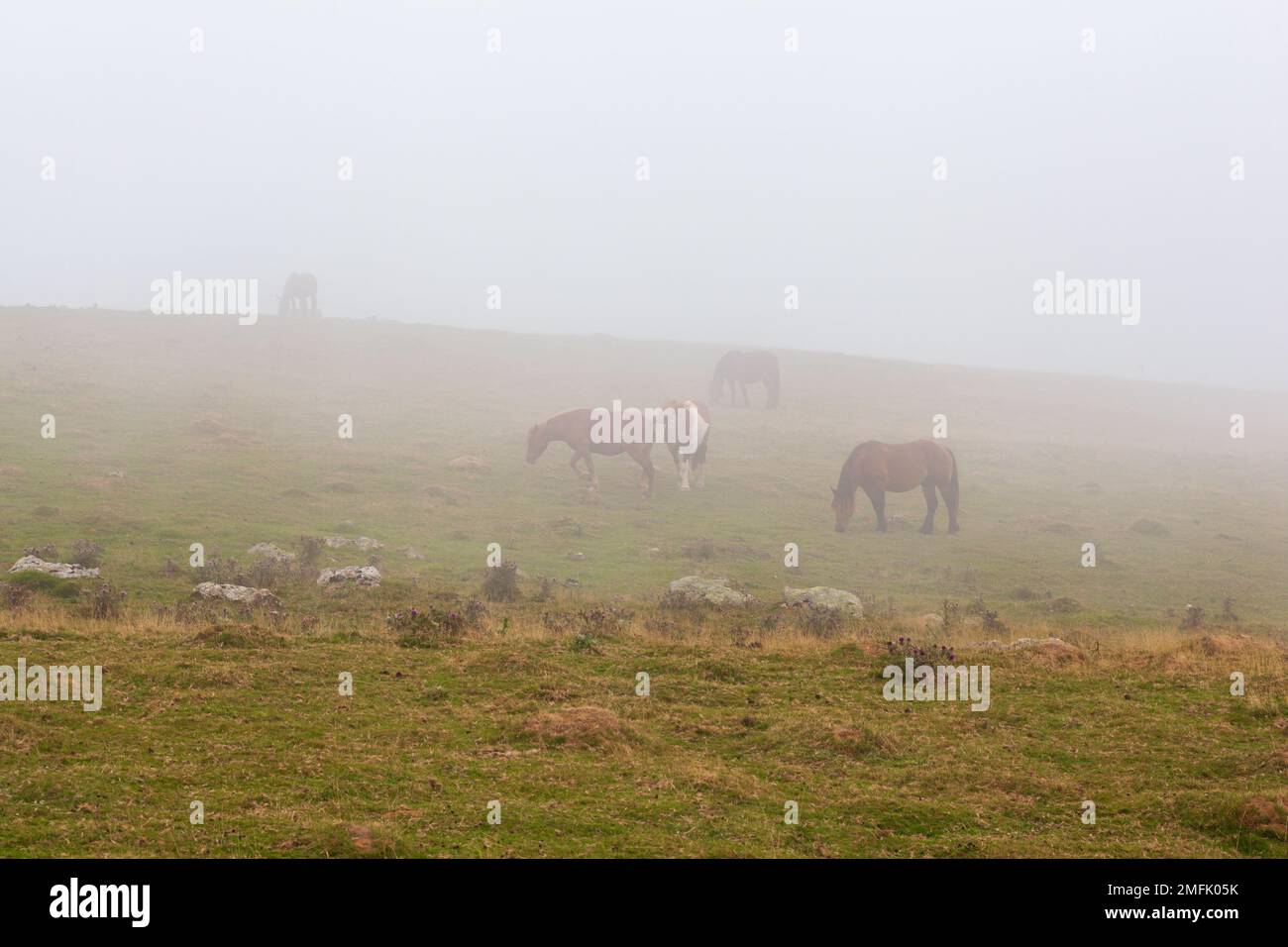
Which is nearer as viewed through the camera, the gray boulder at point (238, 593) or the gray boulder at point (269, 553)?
the gray boulder at point (238, 593)

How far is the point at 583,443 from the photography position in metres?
30.7

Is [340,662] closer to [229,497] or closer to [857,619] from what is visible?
[857,619]

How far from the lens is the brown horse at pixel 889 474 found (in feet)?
90.9

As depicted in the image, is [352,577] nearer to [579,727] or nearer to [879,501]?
[579,727]

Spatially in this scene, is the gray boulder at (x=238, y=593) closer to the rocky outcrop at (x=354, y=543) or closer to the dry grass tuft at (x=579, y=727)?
the rocky outcrop at (x=354, y=543)

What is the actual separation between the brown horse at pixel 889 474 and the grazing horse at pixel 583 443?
5712mm

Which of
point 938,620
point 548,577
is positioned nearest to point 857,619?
point 938,620

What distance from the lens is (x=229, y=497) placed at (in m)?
25.8

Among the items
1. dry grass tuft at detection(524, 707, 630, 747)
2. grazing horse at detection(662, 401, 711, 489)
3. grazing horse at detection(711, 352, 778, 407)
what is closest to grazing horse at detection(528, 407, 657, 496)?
grazing horse at detection(662, 401, 711, 489)

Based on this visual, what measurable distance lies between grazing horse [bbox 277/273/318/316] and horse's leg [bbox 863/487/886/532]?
144ft

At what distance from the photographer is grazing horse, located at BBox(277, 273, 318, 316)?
62281 millimetres

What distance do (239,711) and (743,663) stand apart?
594 cm

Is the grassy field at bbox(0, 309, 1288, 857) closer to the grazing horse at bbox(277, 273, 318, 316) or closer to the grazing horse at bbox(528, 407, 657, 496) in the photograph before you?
the grazing horse at bbox(528, 407, 657, 496)

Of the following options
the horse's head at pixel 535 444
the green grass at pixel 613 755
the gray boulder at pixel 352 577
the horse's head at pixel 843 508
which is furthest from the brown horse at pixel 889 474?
the green grass at pixel 613 755
